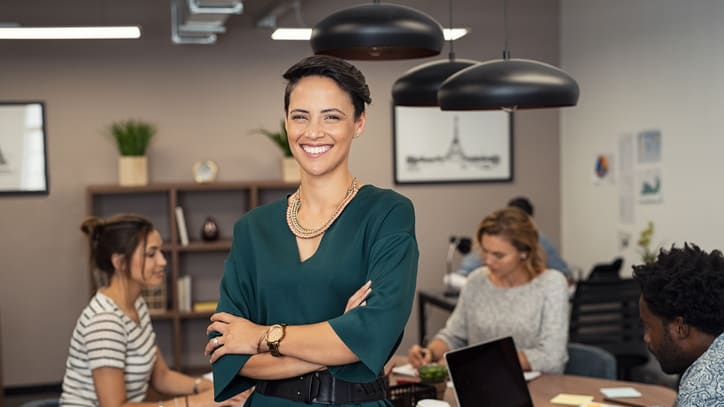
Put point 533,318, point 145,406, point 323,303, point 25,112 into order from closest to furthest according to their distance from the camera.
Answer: point 323,303 → point 145,406 → point 533,318 → point 25,112

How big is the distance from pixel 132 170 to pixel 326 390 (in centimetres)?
530

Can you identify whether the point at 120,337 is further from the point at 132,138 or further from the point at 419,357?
the point at 132,138

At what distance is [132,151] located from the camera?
6.88 metres

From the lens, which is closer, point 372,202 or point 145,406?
point 372,202

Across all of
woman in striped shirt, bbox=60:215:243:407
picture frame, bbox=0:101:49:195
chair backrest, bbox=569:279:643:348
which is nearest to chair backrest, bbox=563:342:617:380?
chair backrest, bbox=569:279:643:348

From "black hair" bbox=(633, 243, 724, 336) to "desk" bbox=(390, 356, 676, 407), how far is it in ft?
2.83

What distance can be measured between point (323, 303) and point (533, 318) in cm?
220

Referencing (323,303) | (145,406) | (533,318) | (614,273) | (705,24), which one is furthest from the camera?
(614,273)

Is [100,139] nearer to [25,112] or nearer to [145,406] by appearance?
[25,112]

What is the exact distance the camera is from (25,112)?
275 inches

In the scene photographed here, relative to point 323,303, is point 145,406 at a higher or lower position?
lower

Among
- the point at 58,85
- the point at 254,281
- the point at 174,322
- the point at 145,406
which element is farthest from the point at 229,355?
the point at 58,85

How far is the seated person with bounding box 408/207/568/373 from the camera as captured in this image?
152 inches

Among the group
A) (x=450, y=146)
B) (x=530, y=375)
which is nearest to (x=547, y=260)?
(x=450, y=146)
